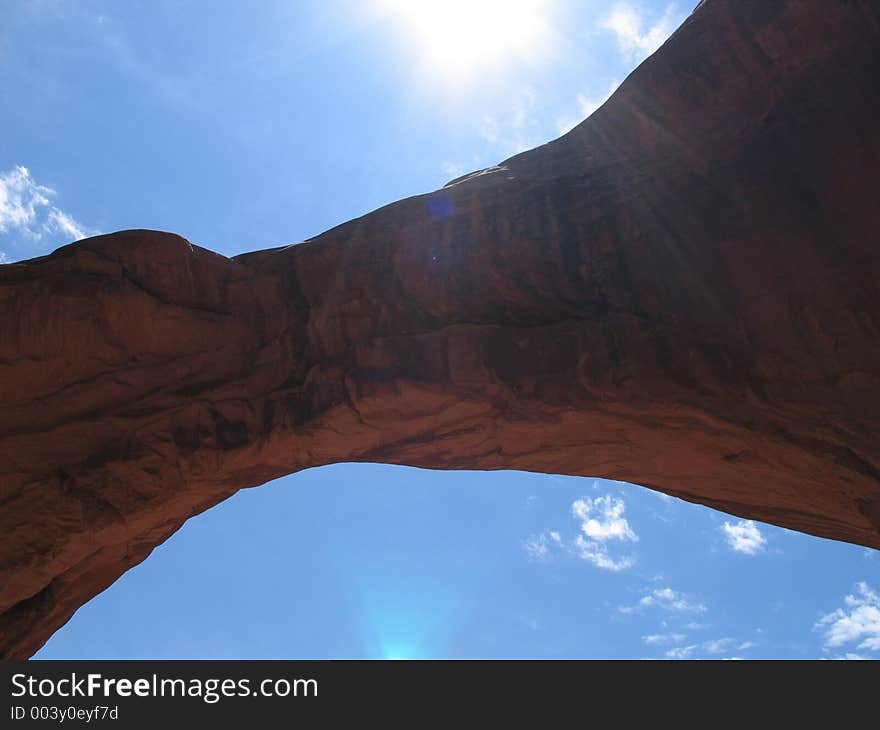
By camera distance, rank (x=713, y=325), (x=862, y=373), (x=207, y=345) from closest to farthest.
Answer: (x=862, y=373) < (x=713, y=325) < (x=207, y=345)

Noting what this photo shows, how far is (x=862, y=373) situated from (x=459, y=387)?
5601 millimetres

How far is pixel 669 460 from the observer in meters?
Answer: 12.2

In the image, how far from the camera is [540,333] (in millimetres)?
11562

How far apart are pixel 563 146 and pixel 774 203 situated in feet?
13.3

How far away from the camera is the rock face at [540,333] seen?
35.5ft

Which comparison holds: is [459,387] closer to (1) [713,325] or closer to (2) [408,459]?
(2) [408,459]

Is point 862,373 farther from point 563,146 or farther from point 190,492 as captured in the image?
point 190,492

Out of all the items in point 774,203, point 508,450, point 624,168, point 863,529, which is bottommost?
point 863,529

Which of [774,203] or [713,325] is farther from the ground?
[774,203]

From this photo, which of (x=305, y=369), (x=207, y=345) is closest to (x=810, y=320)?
(x=305, y=369)

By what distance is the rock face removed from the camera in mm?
10820

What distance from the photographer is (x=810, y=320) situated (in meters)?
10.6

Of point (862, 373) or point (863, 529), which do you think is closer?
point (862, 373)

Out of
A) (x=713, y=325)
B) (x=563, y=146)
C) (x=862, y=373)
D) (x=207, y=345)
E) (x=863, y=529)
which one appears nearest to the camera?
(x=862, y=373)
